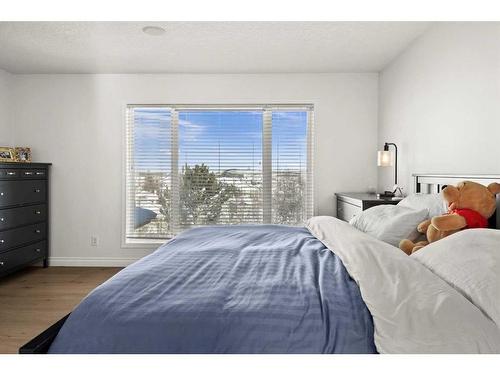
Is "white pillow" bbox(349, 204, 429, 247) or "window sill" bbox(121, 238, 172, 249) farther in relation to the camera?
"window sill" bbox(121, 238, 172, 249)

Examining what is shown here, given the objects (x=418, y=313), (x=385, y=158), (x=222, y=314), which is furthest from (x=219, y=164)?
(x=418, y=313)

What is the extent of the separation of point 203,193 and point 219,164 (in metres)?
0.40

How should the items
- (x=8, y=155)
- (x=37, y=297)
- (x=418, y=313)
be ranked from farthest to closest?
(x=8, y=155) → (x=37, y=297) → (x=418, y=313)

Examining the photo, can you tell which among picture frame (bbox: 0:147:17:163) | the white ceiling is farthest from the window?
picture frame (bbox: 0:147:17:163)

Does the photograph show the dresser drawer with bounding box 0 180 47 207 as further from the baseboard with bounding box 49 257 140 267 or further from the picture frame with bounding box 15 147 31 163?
the baseboard with bounding box 49 257 140 267

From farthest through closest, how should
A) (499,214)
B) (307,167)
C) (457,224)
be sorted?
1. (307,167)
2. (499,214)
3. (457,224)

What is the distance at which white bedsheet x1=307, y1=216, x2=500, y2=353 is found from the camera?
1.00 m

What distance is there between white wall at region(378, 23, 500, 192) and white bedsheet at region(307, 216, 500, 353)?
1.45 metres

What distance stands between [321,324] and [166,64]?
Answer: 3649 mm

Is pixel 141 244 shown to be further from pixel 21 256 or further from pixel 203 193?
pixel 21 256

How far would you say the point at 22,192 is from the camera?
404cm
